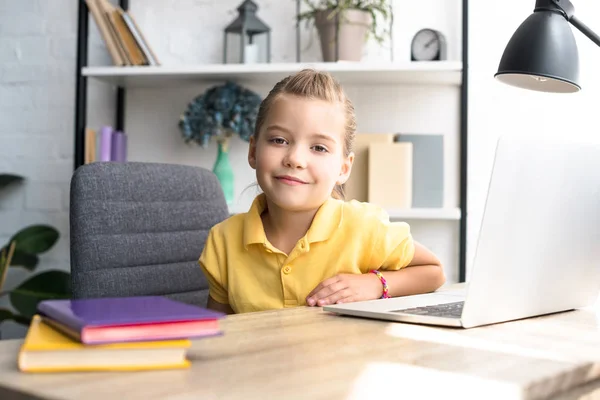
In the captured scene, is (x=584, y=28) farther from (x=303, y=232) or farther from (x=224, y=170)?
(x=224, y=170)

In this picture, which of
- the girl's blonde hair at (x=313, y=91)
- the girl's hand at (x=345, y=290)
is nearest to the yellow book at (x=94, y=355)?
the girl's hand at (x=345, y=290)

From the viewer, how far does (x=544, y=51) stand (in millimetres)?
1187

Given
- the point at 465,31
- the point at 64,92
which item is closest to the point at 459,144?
the point at 465,31

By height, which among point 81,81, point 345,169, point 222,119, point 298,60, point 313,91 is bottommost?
point 345,169

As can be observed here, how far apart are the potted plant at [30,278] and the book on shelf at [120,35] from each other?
0.65 m

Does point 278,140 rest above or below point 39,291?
above

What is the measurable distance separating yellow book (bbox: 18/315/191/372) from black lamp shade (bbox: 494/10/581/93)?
818 mm

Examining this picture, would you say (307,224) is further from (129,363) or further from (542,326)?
(129,363)

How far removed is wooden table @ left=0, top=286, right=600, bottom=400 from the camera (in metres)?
0.56

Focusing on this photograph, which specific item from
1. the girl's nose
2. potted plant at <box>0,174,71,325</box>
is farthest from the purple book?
potted plant at <box>0,174,71,325</box>

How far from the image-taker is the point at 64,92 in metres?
2.79

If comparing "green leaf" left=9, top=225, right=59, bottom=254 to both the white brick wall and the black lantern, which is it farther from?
the black lantern

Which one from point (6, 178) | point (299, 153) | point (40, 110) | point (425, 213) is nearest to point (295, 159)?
point (299, 153)

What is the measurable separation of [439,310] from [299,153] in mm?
399
